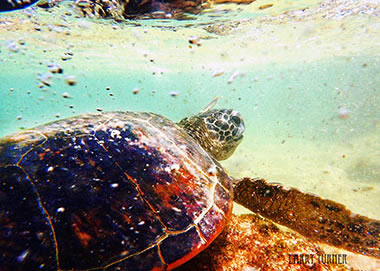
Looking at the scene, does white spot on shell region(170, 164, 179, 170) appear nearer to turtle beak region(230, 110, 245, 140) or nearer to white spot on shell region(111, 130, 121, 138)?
white spot on shell region(111, 130, 121, 138)

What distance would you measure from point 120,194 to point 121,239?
32 centimetres

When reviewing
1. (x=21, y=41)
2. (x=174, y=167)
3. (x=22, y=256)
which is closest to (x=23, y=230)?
(x=22, y=256)

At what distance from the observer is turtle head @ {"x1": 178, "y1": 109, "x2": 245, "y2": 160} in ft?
12.1

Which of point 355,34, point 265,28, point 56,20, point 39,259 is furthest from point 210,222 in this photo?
point 355,34

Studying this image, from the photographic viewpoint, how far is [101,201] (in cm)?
143

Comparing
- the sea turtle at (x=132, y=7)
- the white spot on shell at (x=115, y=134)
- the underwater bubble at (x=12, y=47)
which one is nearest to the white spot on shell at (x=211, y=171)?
the white spot on shell at (x=115, y=134)

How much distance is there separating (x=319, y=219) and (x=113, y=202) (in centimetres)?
216

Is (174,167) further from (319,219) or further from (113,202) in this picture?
(319,219)

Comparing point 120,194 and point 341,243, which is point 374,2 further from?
point 120,194

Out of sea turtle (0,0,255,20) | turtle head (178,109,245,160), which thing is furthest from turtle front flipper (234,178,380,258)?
sea turtle (0,0,255,20)

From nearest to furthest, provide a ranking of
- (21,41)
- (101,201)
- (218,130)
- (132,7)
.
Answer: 1. (101,201)
2. (218,130)
3. (132,7)
4. (21,41)

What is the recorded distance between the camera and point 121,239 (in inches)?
52.1

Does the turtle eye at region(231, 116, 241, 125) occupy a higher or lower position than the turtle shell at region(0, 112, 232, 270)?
lower

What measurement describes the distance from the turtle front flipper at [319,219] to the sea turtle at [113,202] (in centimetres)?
1
